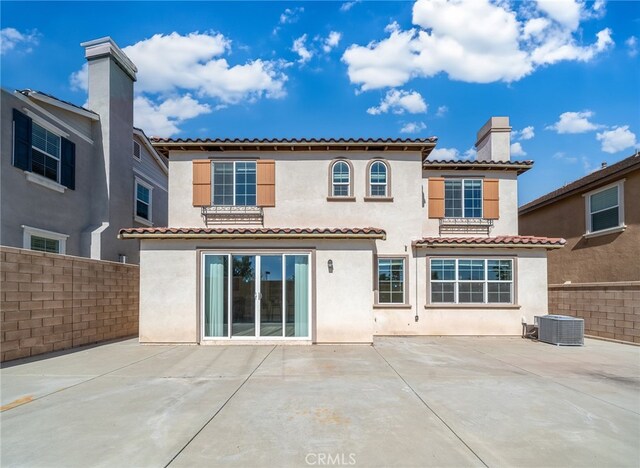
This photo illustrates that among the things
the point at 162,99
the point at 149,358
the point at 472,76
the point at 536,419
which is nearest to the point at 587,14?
the point at 472,76

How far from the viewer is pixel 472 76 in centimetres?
1575

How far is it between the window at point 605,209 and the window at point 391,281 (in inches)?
319

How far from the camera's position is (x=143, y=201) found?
17.0m

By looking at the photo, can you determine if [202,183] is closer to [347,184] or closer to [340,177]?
[340,177]

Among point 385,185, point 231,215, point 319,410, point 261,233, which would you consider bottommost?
point 319,410

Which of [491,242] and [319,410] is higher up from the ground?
[491,242]

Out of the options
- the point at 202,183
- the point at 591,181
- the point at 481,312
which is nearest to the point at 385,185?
the point at 481,312

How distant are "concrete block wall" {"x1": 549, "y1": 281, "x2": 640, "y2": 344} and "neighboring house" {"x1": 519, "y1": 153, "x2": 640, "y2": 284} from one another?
5.81 ft

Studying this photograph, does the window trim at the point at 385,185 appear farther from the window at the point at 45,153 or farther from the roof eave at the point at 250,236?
the window at the point at 45,153

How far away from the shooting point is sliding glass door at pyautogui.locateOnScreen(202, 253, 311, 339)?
10.1 m

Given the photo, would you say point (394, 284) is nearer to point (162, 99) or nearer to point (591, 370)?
point (591, 370)

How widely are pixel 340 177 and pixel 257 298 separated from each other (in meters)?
5.07

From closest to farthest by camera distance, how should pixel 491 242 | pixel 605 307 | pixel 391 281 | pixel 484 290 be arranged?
pixel 605 307, pixel 491 242, pixel 484 290, pixel 391 281

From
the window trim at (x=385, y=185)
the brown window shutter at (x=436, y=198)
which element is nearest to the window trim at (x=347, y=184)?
the window trim at (x=385, y=185)
